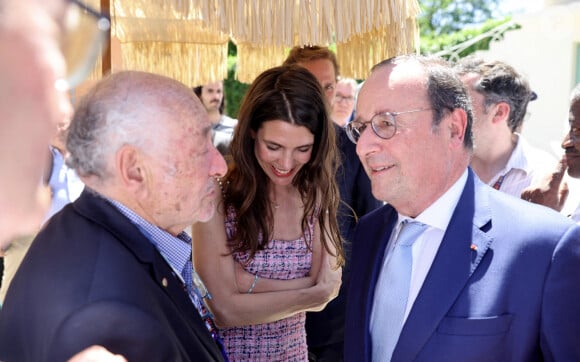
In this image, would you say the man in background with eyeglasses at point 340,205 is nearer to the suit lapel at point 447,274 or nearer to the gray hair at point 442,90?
the gray hair at point 442,90

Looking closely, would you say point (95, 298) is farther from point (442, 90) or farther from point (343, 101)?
point (343, 101)

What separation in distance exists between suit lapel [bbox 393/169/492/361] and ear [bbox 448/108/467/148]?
0.27 metres

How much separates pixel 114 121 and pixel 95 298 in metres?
0.54

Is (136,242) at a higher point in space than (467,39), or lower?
lower

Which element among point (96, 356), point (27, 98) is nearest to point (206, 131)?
point (96, 356)

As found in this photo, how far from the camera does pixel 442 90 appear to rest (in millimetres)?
2309

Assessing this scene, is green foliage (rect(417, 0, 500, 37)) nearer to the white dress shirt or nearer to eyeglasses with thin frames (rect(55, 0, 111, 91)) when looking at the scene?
the white dress shirt

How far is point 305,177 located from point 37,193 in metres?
2.53

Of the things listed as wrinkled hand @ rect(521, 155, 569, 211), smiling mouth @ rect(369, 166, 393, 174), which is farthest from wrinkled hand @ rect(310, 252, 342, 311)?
wrinkled hand @ rect(521, 155, 569, 211)

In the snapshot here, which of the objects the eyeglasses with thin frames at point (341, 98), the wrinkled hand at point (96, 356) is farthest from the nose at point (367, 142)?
the eyeglasses with thin frames at point (341, 98)

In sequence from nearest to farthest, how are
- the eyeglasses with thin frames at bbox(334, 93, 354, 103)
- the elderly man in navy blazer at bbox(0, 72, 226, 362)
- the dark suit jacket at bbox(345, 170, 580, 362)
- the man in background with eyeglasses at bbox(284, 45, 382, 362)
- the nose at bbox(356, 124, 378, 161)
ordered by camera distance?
the elderly man in navy blazer at bbox(0, 72, 226, 362)
the dark suit jacket at bbox(345, 170, 580, 362)
the nose at bbox(356, 124, 378, 161)
the man in background with eyeglasses at bbox(284, 45, 382, 362)
the eyeglasses with thin frames at bbox(334, 93, 354, 103)

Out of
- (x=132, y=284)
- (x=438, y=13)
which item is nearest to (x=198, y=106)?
(x=132, y=284)

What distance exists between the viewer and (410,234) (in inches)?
90.7

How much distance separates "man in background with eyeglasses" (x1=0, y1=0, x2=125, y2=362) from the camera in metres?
0.61
